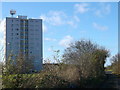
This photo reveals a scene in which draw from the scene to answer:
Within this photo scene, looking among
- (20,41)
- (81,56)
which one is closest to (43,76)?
(20,41)

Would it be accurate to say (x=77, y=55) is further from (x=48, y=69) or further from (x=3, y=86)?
(x=3, y=86)

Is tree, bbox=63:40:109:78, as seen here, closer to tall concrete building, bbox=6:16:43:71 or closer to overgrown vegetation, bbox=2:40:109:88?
overgrown vegetation, bbox=2:40:109:88

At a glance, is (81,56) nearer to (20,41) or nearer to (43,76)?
(20,41)

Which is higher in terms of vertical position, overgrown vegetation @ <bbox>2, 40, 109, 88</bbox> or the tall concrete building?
the tall concrete building

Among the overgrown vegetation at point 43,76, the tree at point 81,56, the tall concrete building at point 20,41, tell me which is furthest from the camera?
the tree at point 81,56

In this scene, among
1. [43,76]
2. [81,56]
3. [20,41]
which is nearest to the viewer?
[43,76]

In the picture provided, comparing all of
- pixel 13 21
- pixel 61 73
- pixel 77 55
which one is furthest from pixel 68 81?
pixel 13 21

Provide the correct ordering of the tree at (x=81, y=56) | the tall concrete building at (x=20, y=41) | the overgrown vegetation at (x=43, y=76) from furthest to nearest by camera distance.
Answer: the tree at (x=81, y=56)
the tall concrete building at (x=20, y=41)
the overgrown vegetation at (x=43, y=76)

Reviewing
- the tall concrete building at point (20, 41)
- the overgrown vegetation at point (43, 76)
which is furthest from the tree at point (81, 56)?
the tall concrete building at point (20, 41)

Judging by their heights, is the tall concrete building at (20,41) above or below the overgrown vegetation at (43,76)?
above

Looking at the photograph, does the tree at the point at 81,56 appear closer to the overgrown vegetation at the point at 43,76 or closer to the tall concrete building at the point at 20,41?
the overgrown vegetation at the point at 43,76

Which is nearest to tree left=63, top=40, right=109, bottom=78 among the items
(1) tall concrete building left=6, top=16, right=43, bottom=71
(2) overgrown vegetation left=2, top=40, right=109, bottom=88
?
(2) overgrown vegetation left=2, top=40, right=109, bottom=88

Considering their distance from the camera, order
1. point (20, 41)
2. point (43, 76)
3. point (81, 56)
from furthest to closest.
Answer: point (81, 56), point (20, 41), point (43, 76)

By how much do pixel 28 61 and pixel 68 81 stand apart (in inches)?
188
